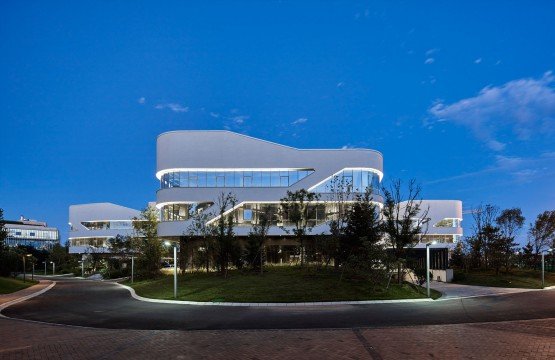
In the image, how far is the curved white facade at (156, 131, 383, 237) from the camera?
45719 mm

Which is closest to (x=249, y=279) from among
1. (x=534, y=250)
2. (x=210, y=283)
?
(x=210, y=283)

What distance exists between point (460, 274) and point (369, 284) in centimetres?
1902

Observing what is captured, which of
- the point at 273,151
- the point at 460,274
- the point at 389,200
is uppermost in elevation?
the point at 273,151

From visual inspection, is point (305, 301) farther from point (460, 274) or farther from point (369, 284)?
point (460, 274)

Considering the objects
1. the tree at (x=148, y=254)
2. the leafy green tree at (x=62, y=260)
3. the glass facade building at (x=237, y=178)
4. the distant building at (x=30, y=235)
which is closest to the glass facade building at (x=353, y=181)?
the glass facade building at (x=237, y=178)

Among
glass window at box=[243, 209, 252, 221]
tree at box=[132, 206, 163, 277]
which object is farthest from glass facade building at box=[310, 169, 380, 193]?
tree at box=[132, 206, 163, 277]

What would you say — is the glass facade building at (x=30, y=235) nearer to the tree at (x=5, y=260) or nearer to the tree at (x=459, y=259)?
the tree at (x=5, y=260)

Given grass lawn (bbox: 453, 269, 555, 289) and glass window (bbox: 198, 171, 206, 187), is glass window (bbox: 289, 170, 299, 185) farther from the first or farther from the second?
grass lawn (bbox: 453, 269, 555, 289)

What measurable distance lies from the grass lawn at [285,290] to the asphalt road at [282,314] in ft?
5.97

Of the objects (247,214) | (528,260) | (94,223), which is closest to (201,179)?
(247,214)

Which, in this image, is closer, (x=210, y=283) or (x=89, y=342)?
(x=89, y=342)

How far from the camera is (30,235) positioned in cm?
14112

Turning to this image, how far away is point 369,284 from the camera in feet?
76.5

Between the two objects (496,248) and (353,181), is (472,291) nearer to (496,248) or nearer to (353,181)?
(496,248)
